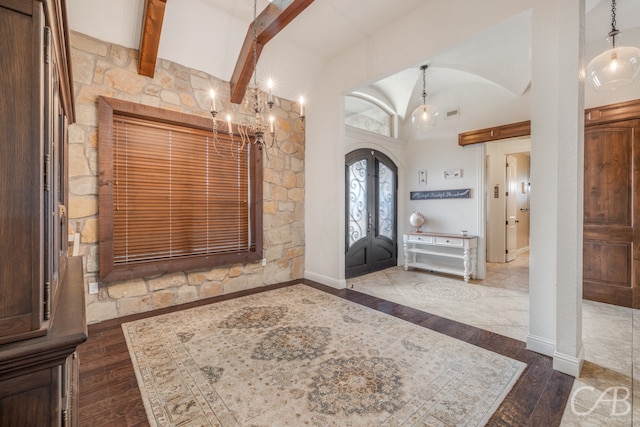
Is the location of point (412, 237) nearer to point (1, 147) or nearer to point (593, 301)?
point (593, 301)

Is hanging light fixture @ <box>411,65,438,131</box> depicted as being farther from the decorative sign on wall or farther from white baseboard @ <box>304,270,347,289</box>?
white baseboard @ <box>304,270,347,289</box>

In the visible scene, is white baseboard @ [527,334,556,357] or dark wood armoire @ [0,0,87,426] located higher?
dark wood armoire @ [0,0,87,426]

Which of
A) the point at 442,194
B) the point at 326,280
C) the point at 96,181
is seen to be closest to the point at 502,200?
the point at 442,194

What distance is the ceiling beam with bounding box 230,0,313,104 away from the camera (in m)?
2.86

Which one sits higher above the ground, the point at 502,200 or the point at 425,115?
the point at 425,115

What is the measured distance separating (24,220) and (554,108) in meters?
3.15

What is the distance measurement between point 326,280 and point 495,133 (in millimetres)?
3665

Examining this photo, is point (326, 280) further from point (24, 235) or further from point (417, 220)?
point (24, 235)

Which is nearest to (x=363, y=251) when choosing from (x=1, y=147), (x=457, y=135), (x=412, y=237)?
(x=412, y=237)

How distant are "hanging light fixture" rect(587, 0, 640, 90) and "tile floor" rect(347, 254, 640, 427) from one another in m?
2.42

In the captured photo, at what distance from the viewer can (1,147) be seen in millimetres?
767

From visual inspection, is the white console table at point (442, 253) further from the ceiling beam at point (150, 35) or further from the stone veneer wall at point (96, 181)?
the ceiling beam at point (150, 35)

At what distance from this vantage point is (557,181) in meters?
2.12

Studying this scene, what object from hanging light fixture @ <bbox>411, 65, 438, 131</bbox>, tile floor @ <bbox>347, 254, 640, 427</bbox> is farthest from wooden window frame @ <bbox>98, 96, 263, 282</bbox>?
hanging light fixture @ <bbox>411, 65, 438, 131</bbox>
